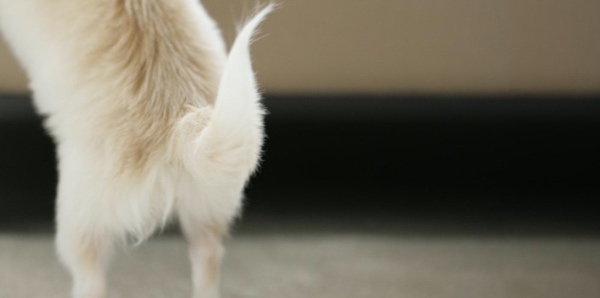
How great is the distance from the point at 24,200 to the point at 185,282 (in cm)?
51

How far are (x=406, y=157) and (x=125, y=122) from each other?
919mm

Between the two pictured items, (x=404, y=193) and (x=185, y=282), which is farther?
(x=404, y=193)

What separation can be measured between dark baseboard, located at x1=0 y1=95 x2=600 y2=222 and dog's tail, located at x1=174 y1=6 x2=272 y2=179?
24.2 inches

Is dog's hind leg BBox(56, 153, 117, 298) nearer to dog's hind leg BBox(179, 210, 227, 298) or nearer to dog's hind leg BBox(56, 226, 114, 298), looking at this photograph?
dog's hind leg BBox(56, 226, 114, 298)

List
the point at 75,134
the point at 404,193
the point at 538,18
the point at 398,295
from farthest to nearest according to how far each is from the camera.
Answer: the point at 404,193, the point at 538,18, the point at 398,295, the point at 75,134

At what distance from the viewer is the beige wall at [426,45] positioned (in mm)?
1404

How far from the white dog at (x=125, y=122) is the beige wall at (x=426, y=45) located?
354 millimetres

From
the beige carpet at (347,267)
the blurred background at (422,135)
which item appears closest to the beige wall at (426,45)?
the blurred background at (422,135)

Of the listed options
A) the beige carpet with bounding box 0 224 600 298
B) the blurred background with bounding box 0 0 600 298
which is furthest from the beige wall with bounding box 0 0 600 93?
the beige carpet with bounding box 0 224 600 298

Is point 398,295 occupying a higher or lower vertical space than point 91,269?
lower

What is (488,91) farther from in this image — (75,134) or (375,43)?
(75,134)

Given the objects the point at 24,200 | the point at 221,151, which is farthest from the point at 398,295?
the point at 24,200

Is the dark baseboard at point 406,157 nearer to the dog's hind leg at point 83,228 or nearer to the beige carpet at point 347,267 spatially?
the beige carpet at point 347,267

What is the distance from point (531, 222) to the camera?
5.01 ft
